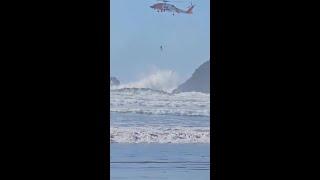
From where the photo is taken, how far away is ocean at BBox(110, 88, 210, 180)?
10.1 ft

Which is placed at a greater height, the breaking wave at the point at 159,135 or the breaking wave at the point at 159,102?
the breaking wave at the point at 159,102

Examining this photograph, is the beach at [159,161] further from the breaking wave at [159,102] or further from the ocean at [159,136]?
the breaking wave at [159,102]

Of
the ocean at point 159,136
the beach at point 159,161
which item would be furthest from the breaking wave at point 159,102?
the beach at point 159,161

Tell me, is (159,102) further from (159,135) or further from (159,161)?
(159,161)

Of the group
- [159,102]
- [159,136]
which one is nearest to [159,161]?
[159,136]

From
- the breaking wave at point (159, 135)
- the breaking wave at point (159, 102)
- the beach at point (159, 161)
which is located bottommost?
the beach at point (159, 161)

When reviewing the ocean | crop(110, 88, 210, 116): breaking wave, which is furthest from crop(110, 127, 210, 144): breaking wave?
crop(110, 88, 210, 116): breaking wave

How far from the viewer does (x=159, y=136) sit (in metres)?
3.41

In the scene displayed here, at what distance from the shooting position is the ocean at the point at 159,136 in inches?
121

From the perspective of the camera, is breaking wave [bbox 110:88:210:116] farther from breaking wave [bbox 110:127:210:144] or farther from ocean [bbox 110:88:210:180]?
breaking wave [bbox 110:127:210:144]
